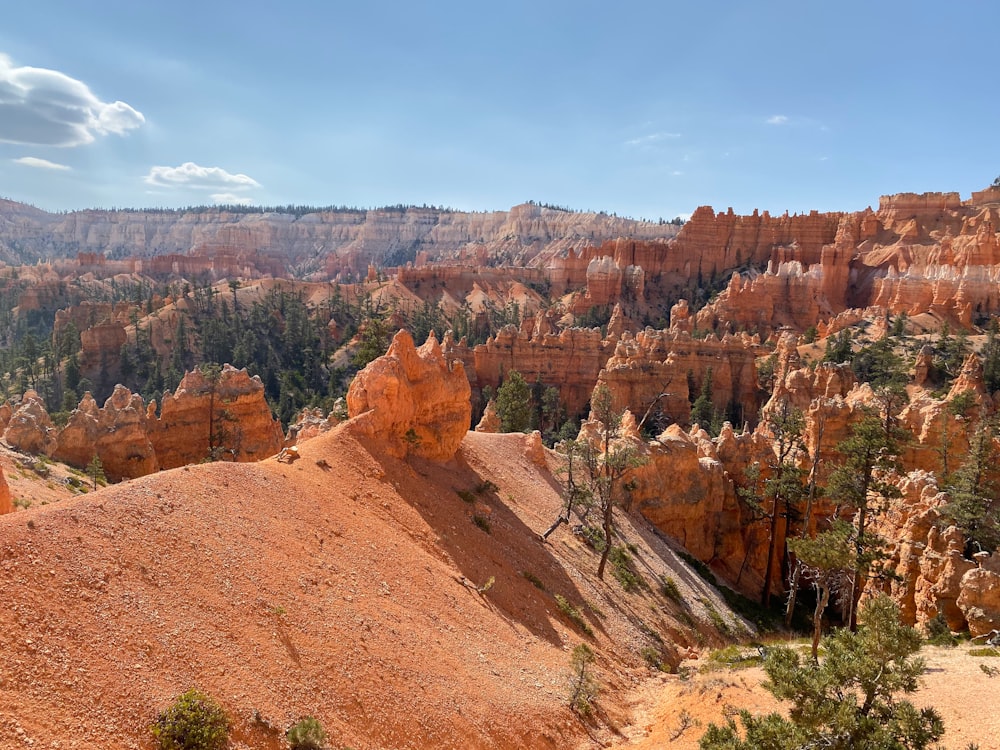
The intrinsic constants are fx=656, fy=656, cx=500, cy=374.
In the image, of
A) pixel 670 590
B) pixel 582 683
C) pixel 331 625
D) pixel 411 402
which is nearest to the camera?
pixel 331 625

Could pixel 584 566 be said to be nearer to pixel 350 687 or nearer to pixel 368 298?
pixel 350 687

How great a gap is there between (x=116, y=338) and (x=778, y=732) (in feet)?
302

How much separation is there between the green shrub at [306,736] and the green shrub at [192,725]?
3.45ft

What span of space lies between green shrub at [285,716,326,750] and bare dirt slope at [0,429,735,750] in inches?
10.1

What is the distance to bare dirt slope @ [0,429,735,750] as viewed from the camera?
9.48m

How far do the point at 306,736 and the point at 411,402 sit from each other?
1315 centimetres

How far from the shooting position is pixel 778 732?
8.39 m

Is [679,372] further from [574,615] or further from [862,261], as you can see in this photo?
[862,261]

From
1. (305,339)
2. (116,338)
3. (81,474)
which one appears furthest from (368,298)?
(81,474)

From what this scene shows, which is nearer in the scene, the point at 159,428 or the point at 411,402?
the point at 411,402

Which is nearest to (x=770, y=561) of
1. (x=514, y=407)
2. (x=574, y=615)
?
(x=574, y=615)

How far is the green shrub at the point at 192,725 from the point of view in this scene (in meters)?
9.07

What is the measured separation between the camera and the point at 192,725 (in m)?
9.30

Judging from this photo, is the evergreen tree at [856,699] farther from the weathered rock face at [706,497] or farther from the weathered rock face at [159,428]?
the weathered rock face at [159,428]
